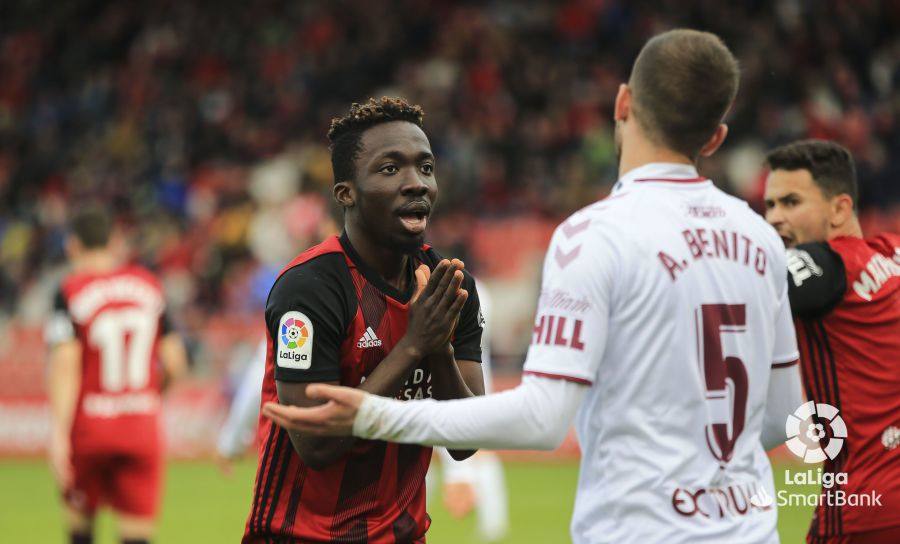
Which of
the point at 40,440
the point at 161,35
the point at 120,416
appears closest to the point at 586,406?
the point at 120,416

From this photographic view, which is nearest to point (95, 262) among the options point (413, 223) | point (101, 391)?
point (101, 391)

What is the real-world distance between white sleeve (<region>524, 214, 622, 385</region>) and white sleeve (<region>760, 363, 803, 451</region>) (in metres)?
0.71

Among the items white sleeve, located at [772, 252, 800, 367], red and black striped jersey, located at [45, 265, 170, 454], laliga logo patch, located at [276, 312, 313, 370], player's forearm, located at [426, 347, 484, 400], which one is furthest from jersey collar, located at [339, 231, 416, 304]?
red and black striped jersey, located at [45, 265, 170, 454]

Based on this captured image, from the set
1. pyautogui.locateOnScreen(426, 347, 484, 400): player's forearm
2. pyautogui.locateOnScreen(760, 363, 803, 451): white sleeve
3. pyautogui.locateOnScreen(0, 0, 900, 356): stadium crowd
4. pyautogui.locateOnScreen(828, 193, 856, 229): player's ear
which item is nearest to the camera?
pyautogui.locateOnScreen(760, 363, 803, 451): white sleeve

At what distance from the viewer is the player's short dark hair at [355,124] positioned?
3895 mm

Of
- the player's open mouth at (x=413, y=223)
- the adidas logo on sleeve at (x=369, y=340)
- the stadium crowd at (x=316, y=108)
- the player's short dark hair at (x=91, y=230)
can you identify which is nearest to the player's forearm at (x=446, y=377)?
the adidas logo on sleeve at (x=369, y=340)

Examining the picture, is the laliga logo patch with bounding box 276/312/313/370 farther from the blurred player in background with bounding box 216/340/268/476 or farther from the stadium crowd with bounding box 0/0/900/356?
the stadium crowd with bounding box 0/0/900/356

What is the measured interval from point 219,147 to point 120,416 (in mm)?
13916

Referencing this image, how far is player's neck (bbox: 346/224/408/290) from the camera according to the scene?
3.92m

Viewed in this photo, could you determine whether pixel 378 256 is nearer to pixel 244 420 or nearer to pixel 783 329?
pixel 783 329

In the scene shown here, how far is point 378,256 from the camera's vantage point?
3.92 meters

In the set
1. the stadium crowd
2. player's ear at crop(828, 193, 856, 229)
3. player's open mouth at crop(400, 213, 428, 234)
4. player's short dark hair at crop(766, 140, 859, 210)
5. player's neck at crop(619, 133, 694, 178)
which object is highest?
the stadium crowd

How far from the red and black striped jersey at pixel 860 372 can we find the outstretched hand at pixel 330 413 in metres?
1.97

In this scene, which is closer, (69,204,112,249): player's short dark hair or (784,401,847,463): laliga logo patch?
(784,401,847,463): laliga logo patch
